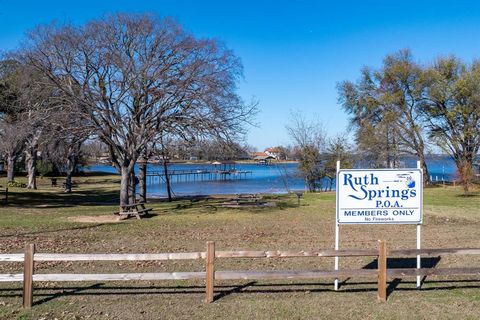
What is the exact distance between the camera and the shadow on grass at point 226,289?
839 cm

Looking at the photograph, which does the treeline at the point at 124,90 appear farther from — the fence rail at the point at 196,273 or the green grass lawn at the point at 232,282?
the fence rail at the point at 196,273

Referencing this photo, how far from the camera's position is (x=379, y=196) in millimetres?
8648

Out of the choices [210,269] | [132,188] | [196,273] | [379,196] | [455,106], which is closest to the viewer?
[210,269]

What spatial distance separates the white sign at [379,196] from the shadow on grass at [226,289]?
1.27m

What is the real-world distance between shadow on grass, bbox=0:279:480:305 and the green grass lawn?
0.02m

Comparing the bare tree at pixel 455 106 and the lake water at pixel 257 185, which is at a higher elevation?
the bare tree at pixel 455 106

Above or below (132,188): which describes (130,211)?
below

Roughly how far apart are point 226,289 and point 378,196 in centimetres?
322

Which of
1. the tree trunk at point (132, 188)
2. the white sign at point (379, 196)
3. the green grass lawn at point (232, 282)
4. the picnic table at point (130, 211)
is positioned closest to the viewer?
the green grass lawn at point (232, 282)

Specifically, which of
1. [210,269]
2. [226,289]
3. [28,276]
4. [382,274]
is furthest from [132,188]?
[382,274]

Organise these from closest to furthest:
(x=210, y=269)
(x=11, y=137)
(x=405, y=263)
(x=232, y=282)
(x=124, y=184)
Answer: (x=210, y=269) < (x=232, y=282) < (x=405, y=263) < (x=124, y=184) < (x=11, y=137)

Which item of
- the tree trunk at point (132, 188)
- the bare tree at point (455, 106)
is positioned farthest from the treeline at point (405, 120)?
the tree trunk at point (132, 188)

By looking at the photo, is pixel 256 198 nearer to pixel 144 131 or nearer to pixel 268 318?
pixel 144 131

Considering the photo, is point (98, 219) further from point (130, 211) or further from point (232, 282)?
point (232, 282)
